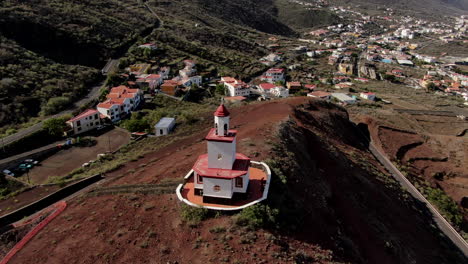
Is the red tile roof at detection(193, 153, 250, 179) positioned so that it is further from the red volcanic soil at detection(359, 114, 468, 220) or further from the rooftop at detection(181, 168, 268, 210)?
the red volcanic soil at detection(359, 114, 468, 220)

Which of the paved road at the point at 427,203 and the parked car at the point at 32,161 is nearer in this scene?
the paved road at the point at 427,203

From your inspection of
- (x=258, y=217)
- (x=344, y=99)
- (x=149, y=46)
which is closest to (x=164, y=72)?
(x=149, y=46)

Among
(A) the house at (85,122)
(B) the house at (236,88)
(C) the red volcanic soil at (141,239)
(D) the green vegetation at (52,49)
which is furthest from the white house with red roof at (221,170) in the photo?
(B) the house at (236,88)

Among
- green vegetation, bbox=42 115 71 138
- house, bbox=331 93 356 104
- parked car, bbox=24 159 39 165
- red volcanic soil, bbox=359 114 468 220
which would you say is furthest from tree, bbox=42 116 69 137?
house, bbox=331 93 356 104

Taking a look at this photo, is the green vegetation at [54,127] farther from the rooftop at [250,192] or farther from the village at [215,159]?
the rooftop at [250,192]

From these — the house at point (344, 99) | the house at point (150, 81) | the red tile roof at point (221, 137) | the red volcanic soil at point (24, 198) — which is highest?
the red tile roof at point (221, 137)

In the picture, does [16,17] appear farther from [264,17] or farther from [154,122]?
[264,17]
